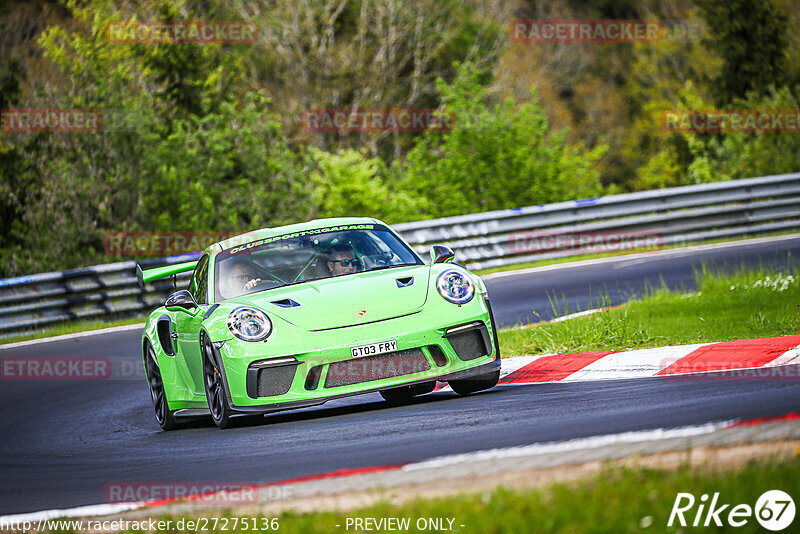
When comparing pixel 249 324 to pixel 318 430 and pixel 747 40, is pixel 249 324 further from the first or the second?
pixel 747 40

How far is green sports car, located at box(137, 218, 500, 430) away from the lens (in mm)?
7211

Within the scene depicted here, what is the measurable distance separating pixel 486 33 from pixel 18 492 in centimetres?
4004

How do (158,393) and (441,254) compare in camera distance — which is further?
(158,393)

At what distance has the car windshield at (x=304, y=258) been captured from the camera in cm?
827

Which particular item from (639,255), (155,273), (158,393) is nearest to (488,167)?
(639,255)

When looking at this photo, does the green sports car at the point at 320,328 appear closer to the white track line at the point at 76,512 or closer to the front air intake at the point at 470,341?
the front air intake at the point at 470,341

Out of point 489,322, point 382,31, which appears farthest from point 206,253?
point 382,31

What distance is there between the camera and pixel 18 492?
6266 millimetres

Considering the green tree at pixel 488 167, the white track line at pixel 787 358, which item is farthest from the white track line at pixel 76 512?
the green tree at pixel 488 167

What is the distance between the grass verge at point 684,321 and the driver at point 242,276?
254 centimetres

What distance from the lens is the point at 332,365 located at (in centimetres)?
720

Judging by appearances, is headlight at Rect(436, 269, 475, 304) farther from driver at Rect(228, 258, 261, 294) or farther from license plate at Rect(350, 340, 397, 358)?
driver at Rect(228, 258, 261, 294)

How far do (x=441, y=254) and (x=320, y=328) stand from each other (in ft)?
4.51

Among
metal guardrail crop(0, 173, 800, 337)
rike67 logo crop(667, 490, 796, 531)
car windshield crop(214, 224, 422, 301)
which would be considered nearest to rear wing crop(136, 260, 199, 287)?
car windshield crop(214, 224, 422, 301)
